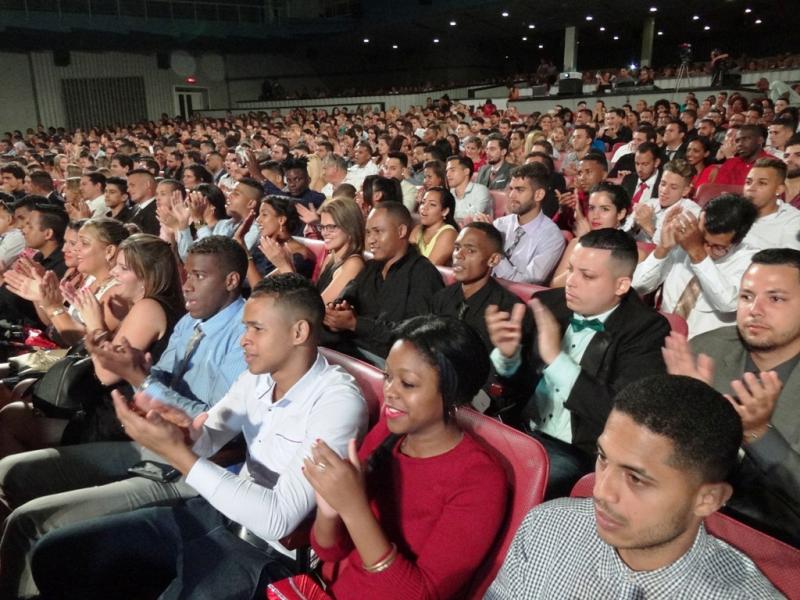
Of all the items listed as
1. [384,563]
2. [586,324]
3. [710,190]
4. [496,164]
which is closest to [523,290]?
[586,324]

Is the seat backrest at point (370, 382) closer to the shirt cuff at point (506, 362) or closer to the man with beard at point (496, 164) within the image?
the shirt cuff at point (506, 362)

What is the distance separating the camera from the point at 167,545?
6.26 feet

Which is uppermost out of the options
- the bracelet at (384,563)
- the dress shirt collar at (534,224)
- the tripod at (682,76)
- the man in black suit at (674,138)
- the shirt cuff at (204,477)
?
the tripod at (682,76)

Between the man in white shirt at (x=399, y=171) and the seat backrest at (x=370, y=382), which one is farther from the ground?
the man in white shirt at (x=399, y=171)

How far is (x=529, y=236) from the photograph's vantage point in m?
4.24

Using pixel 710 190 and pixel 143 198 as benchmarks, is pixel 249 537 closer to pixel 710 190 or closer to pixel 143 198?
pixel 710 190

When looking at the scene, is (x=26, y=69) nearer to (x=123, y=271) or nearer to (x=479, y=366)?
(x=123, y=271)

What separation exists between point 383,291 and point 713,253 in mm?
1590

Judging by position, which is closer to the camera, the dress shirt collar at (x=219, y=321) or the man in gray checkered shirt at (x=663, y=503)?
the man in gray checkered shirt at (x=663, y=503)

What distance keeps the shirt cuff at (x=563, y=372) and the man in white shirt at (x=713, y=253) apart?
3.82 feet

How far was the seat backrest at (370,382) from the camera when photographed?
1.98m

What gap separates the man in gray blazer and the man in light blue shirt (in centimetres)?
161

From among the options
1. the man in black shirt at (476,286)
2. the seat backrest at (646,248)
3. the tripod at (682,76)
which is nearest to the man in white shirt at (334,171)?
the seat backrest at (646,248)

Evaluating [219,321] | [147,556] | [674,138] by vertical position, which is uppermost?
[674,138]
